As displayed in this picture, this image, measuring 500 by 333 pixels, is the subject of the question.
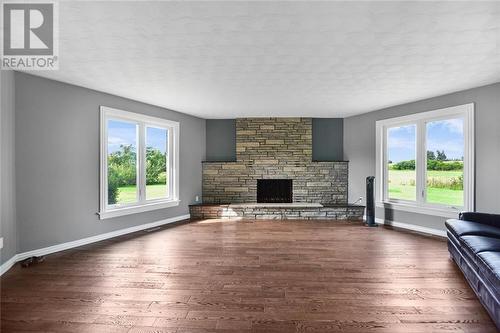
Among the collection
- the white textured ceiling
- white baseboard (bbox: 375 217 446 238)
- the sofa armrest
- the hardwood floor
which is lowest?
the hardwood floor

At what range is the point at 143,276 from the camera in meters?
2.78

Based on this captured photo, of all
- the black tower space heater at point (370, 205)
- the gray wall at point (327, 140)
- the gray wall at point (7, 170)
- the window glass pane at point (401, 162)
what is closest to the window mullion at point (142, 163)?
the gray wall at point (7, 170)

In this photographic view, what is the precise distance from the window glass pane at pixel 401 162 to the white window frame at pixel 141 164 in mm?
4712

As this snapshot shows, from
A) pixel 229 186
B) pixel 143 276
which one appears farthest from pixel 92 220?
pixel 229 186

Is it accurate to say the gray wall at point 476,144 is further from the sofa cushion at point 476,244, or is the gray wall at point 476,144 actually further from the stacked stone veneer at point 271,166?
the sofa cushion at point 476,244

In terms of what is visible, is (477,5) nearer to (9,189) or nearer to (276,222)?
(276,222)

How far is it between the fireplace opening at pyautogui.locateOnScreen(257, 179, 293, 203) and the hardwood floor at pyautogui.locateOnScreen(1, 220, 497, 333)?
243 centimetres

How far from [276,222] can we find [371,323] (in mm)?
3664

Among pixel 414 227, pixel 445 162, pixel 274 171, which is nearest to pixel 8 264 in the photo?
pixel 274 171

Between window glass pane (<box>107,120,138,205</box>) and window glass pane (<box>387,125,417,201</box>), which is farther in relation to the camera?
window glass pane (<box>387,125,417,201</box>)

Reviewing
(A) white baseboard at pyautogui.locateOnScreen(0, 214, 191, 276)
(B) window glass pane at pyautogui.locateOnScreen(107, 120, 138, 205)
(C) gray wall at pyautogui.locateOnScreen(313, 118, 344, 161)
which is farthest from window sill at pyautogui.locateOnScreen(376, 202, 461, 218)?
(B) window glass pane at pyautogui.locateOnScreen(107, 120, 138, 205)

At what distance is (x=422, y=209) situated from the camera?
4738 mm

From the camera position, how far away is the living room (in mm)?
2064

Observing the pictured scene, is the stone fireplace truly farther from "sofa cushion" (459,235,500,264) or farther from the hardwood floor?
"sofa cushion" (459,235,500,264)
